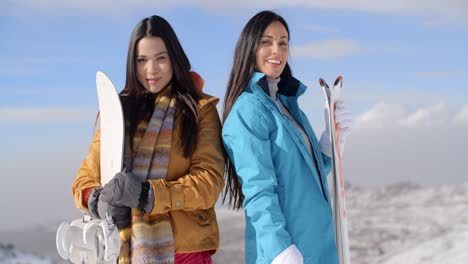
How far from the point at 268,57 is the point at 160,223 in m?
0.81

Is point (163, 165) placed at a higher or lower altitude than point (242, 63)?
lower

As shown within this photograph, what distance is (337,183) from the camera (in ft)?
8.53

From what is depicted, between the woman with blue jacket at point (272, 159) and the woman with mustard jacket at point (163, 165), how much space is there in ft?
0.44

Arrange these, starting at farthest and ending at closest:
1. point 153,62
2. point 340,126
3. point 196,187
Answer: point 340,126 < point 153,62 < point 196,187

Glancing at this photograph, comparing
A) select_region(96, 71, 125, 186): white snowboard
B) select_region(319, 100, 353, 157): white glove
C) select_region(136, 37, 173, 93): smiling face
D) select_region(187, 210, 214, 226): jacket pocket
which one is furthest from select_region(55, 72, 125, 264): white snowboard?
select_region(319, 100, 353, 157): white glove

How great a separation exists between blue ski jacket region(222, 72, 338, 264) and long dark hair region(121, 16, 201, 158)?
0.15m

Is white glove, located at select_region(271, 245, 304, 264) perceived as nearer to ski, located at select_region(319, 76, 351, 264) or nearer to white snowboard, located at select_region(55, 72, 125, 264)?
ski, located at select_region(319, 76, 351, 264)

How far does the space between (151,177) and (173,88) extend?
A: 1.30ft

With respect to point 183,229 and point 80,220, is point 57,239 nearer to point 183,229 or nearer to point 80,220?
point 80,220

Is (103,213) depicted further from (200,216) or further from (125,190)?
(200,216)

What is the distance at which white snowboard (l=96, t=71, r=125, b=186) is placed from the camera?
235 cm

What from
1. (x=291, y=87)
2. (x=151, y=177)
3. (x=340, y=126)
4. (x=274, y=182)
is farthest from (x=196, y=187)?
(x=340, y=126)

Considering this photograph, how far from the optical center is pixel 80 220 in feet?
8.02

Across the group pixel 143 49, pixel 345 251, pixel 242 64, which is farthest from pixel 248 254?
pixel 143 49
